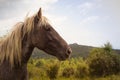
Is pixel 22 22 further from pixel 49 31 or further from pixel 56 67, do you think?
pixel 56 67

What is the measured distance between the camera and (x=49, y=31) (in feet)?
19.7

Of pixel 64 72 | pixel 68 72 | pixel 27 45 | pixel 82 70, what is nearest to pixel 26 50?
pixel 27 45

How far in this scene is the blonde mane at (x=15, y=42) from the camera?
602cm

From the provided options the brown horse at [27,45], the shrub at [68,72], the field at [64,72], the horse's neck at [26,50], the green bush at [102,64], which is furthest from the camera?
the green bush at [102,64]

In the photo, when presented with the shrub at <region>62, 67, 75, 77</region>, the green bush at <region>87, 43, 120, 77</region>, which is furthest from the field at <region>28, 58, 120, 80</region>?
the green bush at <region>87, 43, 120, 77</region>

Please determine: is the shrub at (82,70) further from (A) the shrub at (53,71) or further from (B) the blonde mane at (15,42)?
(B) the blonde mane at (15,42)

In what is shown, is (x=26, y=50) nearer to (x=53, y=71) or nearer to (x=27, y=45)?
A: (x=27, y=45)

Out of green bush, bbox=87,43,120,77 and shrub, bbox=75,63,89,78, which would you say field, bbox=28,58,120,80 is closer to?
shrub, bbox=75,63,89,78

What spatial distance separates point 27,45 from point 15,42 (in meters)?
0.24

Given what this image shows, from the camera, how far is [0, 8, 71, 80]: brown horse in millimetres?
5926

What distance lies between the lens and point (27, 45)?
19.8ft

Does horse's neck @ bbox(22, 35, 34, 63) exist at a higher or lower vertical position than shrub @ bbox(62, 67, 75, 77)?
higher

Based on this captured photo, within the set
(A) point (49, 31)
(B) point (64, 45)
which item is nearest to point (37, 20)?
(A) point (49, 31)

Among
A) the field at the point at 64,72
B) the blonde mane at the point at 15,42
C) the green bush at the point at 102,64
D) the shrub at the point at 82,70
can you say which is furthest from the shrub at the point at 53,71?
the blonde mane at the point at 15,42
